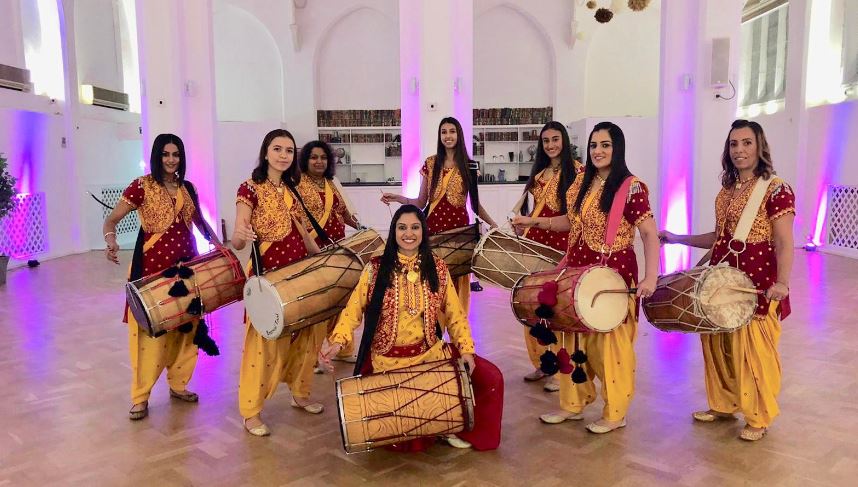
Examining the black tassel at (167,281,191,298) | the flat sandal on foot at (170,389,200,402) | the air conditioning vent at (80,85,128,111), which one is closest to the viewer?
the black tassel at (167,281,191,298)

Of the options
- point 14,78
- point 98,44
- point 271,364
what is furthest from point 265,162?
point 98,44

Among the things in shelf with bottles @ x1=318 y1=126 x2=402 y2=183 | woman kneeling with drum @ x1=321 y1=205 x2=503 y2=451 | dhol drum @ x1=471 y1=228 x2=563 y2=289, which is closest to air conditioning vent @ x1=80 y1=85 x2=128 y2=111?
shelf with bottles @ x1=318 y1=126 x2=402 y2=183

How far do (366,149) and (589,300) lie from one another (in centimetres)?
1180

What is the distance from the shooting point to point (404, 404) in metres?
2.70

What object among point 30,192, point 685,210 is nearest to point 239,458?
point 685,210

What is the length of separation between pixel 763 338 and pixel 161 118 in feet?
20.2

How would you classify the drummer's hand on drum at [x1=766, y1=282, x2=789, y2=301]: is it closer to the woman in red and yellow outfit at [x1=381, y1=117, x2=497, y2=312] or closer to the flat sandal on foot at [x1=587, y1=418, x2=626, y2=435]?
the flat sandal on foot at [x1=587, y1=418, x2=626, y2=435]

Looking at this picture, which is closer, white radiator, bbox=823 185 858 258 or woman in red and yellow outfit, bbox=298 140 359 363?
woman in red and yellow outfit, bbox=298 140 359 363

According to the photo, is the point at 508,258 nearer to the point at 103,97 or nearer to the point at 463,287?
the point at 463,287

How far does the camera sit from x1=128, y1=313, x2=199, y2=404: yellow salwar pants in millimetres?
3586

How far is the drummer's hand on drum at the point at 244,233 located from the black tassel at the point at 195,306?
429 millimetres

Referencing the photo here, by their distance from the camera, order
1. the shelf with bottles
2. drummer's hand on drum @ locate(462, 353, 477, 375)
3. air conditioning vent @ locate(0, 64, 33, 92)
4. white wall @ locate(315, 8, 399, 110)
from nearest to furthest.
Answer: drummer's hand on drum @ locate(462, 353, 477, 375), air conditioning vent @ locate(0, 64, 33, 92), the shelf with bottles, white wall @ locate(315, 8, 399, 110)

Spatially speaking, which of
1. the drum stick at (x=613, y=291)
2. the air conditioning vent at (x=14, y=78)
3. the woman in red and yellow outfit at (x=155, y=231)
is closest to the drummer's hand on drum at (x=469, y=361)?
the drum stick at (x=613, y=291)

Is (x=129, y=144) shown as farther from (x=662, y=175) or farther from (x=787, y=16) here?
(x=787, y=16)
